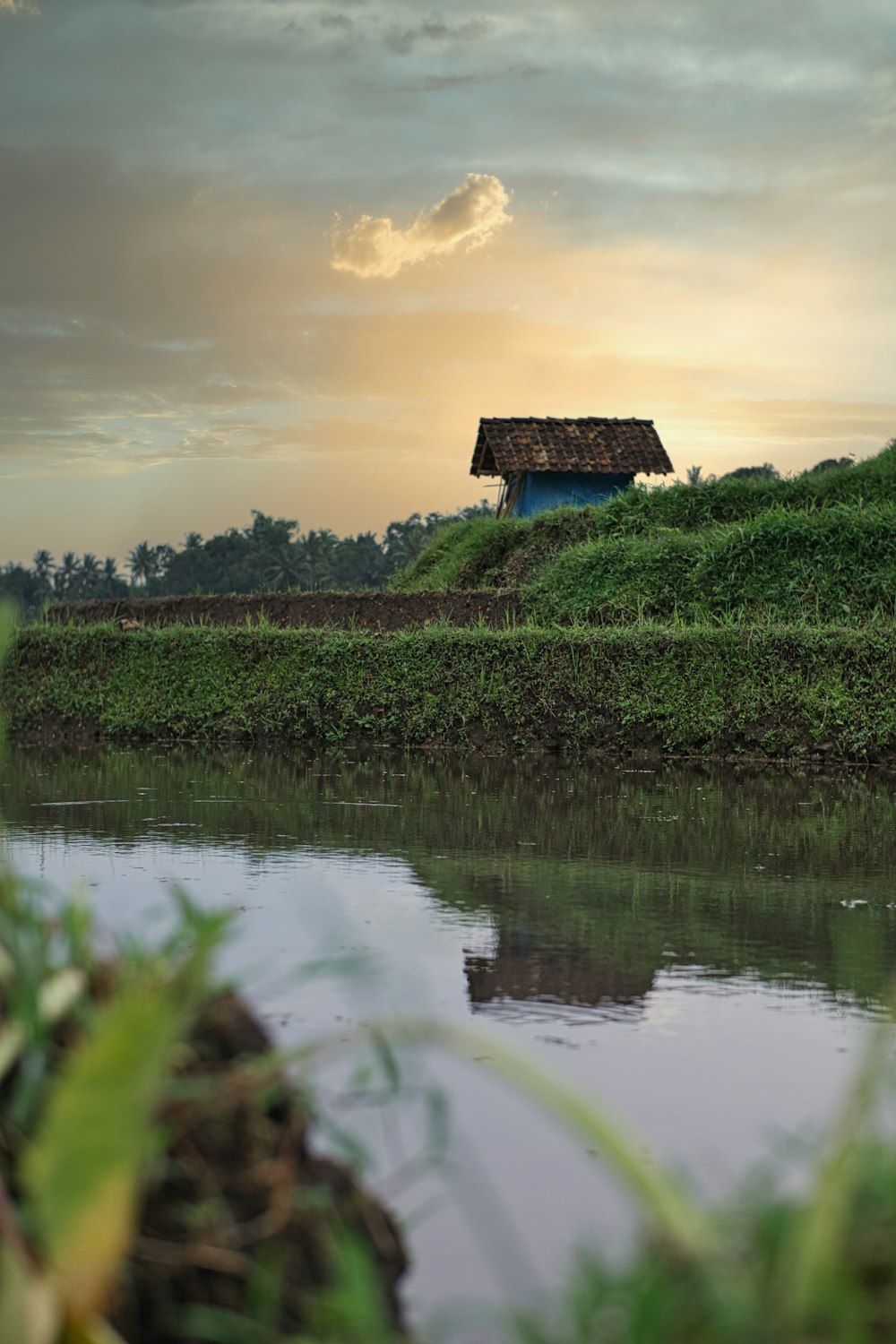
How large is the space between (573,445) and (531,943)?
26919mm

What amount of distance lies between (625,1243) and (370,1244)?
28.6 inches

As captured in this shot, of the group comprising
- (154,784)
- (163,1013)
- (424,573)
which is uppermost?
(424,573)

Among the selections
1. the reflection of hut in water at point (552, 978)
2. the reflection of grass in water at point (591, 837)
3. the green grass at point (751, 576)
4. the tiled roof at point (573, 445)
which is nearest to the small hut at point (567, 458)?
the tiled roof at point (573, 445)

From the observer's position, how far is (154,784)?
38.7 ft

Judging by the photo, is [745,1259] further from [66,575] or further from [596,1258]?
[66,575]

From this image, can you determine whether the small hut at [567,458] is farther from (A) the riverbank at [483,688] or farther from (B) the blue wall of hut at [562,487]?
(A) the riverbank at [483,688]

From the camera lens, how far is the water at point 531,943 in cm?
292

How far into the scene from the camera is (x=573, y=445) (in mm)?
31406

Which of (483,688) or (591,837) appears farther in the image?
(483,688)

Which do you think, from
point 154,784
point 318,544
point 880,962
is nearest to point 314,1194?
point 880,962

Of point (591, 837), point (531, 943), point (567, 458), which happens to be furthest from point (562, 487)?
point (531, 943)

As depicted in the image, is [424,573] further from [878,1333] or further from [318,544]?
[318,544]

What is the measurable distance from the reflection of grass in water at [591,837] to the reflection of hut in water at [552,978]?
0.02 meters

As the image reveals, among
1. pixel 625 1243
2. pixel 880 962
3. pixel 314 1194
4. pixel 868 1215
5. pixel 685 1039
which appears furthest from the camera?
pixel 880 962
